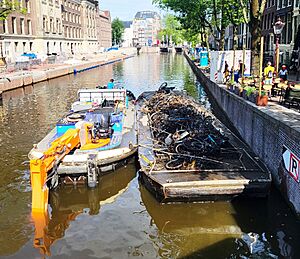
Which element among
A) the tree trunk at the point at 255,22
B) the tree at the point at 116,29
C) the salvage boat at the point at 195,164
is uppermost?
the tree at the point at 116,29

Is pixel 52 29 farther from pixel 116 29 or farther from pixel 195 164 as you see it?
pixel 116 29

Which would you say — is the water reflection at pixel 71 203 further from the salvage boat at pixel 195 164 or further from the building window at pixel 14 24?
the building window at pixel 14 24

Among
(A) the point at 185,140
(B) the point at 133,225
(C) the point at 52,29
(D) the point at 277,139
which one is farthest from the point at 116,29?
(B) the point at 133,225

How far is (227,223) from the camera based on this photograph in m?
9.98

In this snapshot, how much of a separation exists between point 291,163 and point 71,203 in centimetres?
636

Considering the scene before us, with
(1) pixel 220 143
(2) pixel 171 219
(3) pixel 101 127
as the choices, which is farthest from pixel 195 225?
(3) pixel 101 127

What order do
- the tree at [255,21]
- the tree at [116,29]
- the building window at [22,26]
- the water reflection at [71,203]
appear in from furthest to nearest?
the tree at [116,29] < the building window at [22,26] < the tree at [255,21] < the water reflection at [71,203]

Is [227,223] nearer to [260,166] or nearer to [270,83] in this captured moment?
[260,166]

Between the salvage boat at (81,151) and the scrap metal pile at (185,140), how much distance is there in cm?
122

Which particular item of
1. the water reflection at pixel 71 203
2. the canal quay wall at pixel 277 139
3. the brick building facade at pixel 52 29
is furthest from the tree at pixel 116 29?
the water reflection at pixel 71 203

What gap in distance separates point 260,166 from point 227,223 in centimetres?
250

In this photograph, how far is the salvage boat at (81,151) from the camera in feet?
35.0

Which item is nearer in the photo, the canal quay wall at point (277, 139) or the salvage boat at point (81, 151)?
the canal quay wall at point (277, 139)

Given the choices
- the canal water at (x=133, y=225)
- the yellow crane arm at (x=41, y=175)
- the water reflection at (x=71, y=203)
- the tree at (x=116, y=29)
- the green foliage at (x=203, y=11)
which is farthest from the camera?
the tree at (x=116, y=29)
